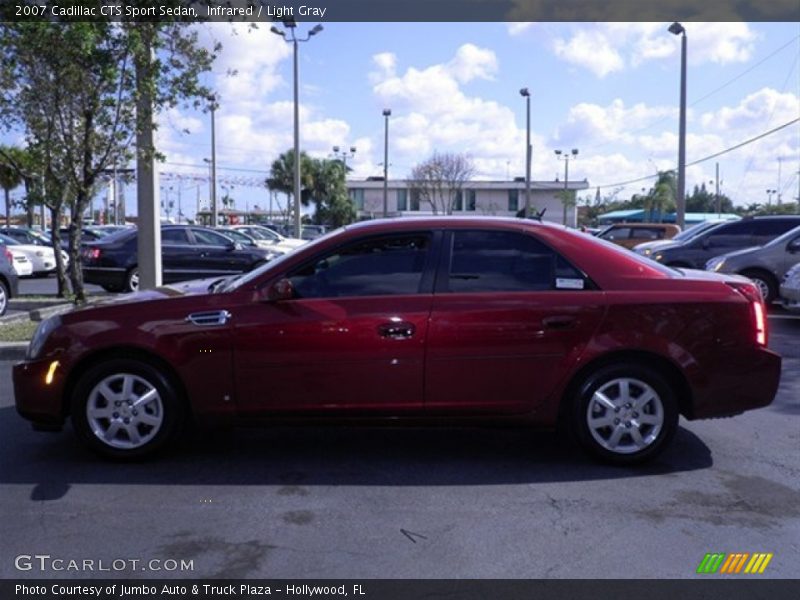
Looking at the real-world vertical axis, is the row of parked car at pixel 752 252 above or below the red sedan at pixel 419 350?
above

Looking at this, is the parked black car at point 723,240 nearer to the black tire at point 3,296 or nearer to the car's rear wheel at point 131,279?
the car's rear wheel at point 131,279

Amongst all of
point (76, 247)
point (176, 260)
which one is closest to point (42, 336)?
point (76, 247)

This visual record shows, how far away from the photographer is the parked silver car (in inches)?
468

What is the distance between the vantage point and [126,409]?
5.60 metres

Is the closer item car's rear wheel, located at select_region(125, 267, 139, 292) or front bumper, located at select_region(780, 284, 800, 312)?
front bumper, located at select_region(780, 284, 800, 312)

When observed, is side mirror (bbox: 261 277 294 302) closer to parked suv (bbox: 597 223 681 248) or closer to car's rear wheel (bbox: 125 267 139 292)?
car's rear wheel (bbox: 125 267 139 292)

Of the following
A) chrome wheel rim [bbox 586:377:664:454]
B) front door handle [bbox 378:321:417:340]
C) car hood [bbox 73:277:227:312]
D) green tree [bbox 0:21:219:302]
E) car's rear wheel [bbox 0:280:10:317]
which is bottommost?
chrome wheel rim [bbox 586:377:664:454]

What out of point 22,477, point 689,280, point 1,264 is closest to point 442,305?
point 689,280

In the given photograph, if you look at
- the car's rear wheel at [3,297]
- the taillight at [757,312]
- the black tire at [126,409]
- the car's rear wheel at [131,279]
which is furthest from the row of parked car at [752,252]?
the car's rear wheel at [131,279]

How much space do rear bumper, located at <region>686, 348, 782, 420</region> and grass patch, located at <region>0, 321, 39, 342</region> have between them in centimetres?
794

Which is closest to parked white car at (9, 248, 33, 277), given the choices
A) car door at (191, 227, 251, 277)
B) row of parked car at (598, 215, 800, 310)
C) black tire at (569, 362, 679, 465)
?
car door at (191, 227, 251, 277)

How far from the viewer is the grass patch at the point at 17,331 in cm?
1027

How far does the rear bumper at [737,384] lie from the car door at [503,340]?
90 cm

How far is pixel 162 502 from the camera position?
5.00 m
